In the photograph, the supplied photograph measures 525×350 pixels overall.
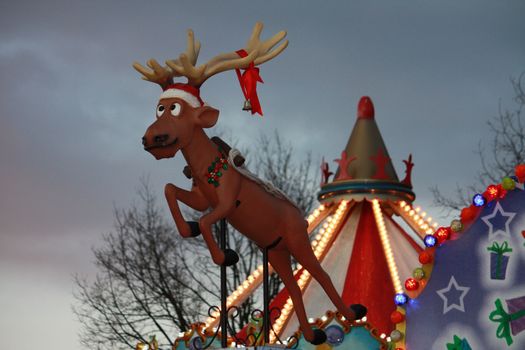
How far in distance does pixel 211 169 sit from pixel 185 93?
578mm

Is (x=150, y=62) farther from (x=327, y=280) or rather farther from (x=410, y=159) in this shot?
(x=410, y=159)

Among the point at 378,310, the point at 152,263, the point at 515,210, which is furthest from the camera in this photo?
the point at 152,263

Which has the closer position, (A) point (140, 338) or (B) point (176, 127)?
(B) point (176, 127)

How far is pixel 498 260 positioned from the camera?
29.2 ft

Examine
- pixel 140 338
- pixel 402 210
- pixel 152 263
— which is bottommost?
pixel 402 210

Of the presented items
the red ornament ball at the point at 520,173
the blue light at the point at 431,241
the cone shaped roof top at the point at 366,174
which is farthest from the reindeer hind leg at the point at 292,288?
the cone shaped roof top at the point at 366,174

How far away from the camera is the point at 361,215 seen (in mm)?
12891

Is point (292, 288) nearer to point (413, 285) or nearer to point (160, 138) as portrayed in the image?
point (413, 285)

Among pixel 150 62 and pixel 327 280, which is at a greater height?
pixel 150 62

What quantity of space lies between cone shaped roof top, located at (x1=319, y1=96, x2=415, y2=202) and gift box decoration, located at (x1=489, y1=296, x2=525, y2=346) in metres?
4.10

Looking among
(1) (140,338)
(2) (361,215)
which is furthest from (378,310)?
(1) (140,338)

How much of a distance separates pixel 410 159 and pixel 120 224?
766 centimetres

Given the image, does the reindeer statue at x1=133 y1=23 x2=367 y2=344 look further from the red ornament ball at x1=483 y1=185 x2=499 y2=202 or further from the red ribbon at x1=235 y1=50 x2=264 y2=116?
the red ornament ball at x1=483 y1=185 x2=499 y2=202

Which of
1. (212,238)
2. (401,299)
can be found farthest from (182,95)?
(401,299)
